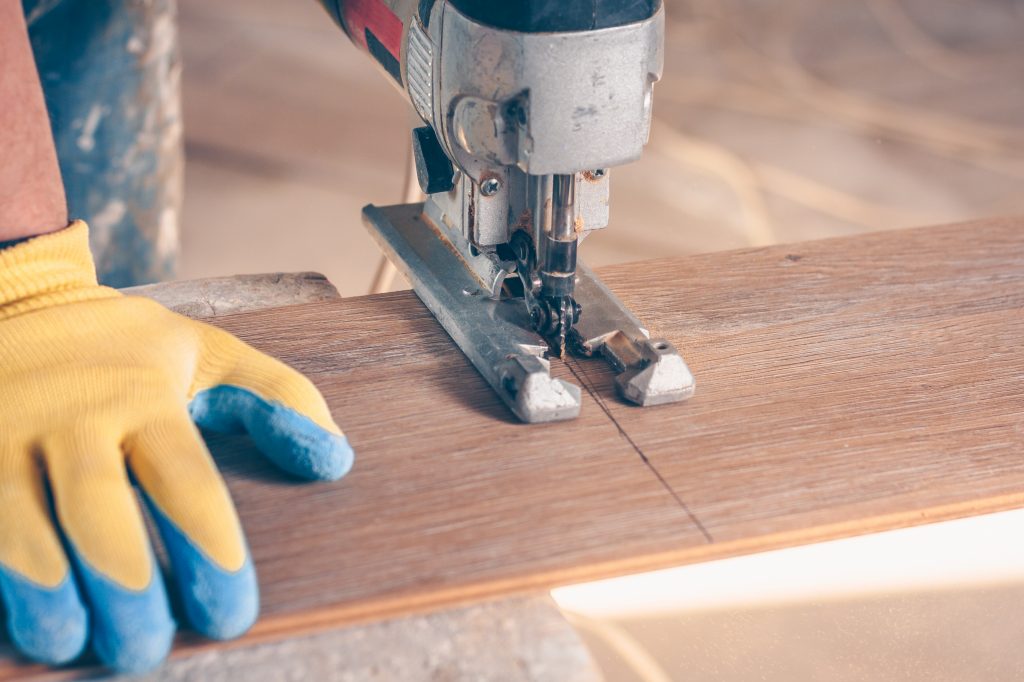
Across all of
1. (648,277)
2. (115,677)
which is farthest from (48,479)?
(648,277)

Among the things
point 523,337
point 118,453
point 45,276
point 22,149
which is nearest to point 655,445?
point 523,337

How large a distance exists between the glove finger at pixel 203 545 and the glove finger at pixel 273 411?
9 cm

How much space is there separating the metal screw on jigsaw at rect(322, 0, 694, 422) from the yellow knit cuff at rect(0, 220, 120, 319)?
1.07 ft

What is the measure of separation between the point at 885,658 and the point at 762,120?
2.56m

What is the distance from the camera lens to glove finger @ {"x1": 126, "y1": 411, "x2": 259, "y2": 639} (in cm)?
80

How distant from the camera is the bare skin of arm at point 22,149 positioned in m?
1.07

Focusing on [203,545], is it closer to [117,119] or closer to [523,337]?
[523,337]

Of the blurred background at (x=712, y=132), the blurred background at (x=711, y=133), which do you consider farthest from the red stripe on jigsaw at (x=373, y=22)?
the blurred background at (x=711, y=133)

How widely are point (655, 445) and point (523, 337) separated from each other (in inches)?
6.9

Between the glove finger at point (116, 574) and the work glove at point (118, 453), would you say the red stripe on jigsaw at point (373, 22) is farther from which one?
the glove finger at point (116, 574)

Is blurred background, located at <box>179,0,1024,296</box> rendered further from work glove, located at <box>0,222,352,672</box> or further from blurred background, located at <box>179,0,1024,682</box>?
work glove, located at <box>0,222,352,672</box>

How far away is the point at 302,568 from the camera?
87cm

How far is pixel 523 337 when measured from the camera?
1097 millimetres

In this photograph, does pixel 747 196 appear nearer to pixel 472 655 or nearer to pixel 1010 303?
pixel 1010 303
